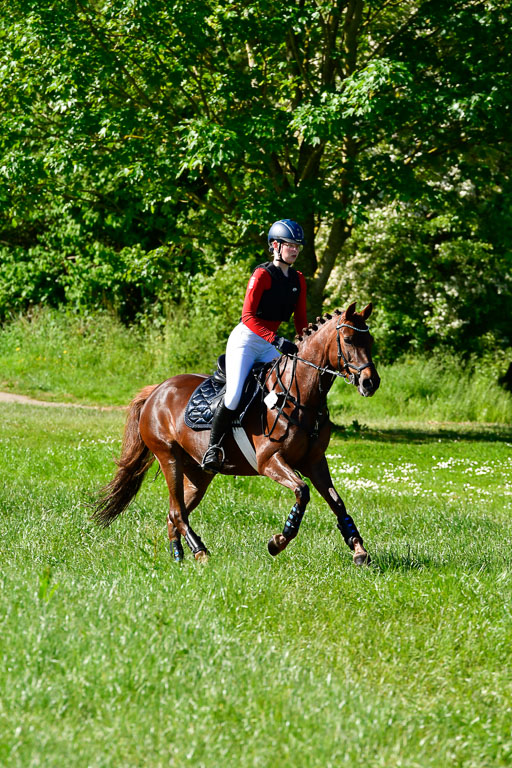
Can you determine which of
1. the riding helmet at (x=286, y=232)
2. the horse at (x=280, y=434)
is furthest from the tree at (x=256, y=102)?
the riding helmet at (x=286, y=232)

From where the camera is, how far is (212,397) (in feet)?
26.5

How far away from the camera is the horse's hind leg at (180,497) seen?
775 centimetres

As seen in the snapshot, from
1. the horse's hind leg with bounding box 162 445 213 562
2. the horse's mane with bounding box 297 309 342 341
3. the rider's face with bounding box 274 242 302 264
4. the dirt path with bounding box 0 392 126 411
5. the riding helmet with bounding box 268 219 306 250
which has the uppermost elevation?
the riding helmet with bounding box 268 219 306 250

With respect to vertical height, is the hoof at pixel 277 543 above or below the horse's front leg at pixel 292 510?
below

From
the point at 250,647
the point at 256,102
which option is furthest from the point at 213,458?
the point at 256,102

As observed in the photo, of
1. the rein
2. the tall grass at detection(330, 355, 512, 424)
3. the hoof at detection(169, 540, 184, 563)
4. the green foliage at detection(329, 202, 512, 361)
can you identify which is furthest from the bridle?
the green foliage at detection(329, 202, 512, 361)

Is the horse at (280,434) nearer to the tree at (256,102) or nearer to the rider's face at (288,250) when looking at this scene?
the rider's face at (288,250)

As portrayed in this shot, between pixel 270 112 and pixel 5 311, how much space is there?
17.1m

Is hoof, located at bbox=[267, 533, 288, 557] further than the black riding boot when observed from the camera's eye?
No

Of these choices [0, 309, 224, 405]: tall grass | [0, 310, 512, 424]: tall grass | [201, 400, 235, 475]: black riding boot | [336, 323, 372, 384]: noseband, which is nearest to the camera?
[336, 323, 372, 384]: noseband

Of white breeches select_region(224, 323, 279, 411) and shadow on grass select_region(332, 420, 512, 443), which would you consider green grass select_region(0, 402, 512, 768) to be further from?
shadow on grass select_region(332, 420, 512, 443)

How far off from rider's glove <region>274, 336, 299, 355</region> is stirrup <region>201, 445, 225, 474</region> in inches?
44.5

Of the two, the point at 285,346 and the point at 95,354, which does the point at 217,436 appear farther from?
the point at 95,354

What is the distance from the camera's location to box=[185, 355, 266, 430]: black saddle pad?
25.5 ft
